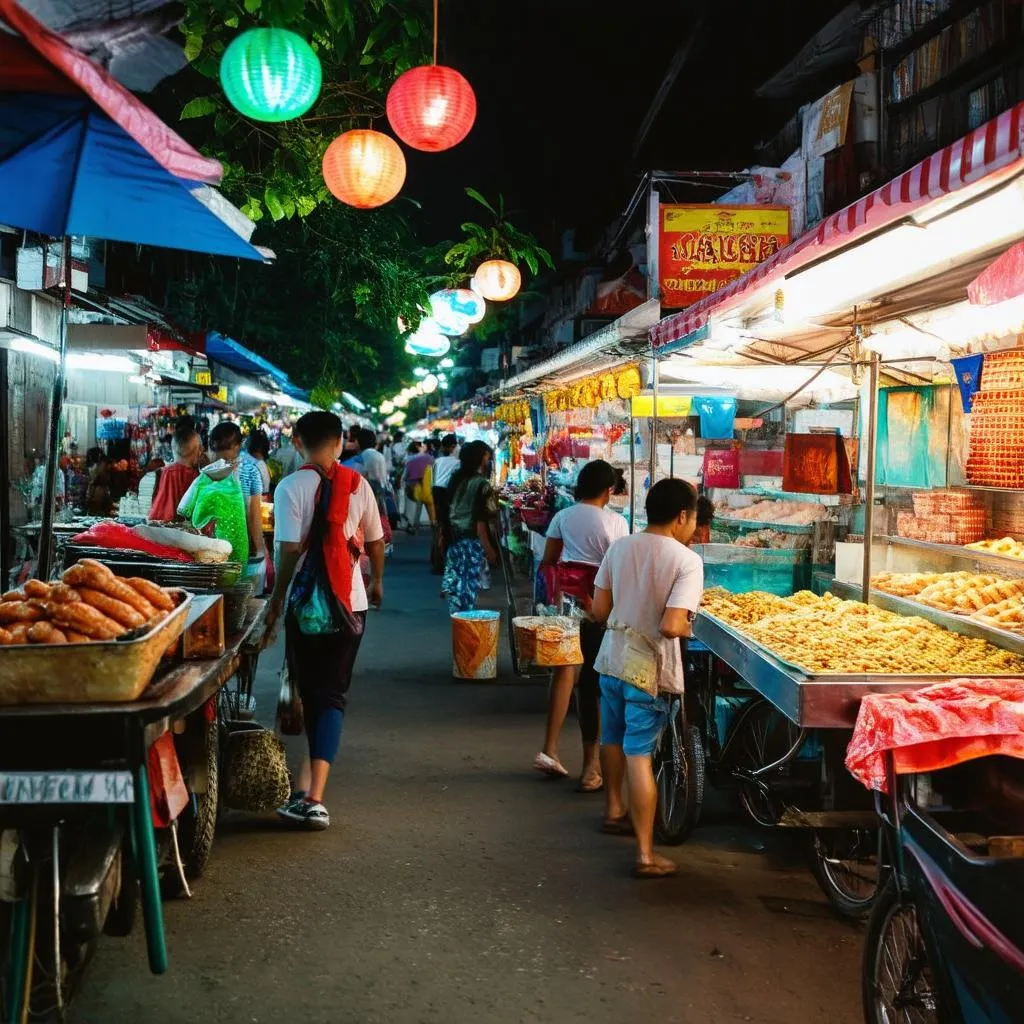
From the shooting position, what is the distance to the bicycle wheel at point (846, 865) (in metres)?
5.12

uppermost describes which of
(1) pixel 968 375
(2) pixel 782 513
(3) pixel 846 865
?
(1) pixel 968 375

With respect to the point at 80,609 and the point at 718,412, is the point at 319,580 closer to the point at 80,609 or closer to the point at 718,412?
the point at 80,609

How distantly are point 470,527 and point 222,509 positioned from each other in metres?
4.29

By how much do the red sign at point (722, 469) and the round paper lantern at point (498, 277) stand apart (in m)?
4.28

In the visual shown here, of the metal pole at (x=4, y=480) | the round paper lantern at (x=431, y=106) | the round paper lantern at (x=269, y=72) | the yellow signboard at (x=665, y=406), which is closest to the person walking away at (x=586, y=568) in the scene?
the yellow signboard at (x=665, y=406)

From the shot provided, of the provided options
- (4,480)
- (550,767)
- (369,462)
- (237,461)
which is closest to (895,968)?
(550,767)

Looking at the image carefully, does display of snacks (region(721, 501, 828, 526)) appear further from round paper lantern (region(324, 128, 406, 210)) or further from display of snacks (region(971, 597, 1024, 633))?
round paper lantern (region(324, 128, 406, 210))

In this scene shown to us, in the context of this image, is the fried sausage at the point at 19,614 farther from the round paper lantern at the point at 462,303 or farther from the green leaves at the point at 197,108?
the round paper lantern at the point at 462,303

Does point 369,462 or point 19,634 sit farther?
point 369,462

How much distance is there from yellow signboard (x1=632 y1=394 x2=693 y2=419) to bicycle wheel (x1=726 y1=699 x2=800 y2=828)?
378 centimetres

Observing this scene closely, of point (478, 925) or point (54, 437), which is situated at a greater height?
point (54, 437)

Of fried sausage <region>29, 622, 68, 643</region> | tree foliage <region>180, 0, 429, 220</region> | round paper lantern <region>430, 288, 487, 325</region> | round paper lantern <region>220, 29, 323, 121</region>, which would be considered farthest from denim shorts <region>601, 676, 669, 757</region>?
round paper lantern <region>430, 288, 487, 325</region>

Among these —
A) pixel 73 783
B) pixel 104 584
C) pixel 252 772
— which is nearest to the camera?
pixel 73 783

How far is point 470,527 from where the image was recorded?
37.8ft
